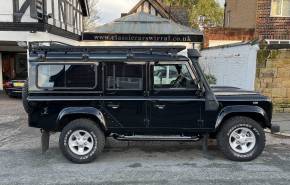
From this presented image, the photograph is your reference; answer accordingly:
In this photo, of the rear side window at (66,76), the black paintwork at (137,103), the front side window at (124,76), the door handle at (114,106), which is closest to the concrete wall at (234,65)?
the black paintwork at (137,103)

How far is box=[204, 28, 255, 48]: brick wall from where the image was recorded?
1766 cm

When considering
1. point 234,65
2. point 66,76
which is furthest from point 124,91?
point 234,65

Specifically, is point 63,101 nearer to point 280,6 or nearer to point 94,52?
point 94,52

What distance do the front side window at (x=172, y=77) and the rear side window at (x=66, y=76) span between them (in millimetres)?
1149

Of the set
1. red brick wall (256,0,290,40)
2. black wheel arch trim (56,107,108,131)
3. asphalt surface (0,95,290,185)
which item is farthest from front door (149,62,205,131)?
red brick wall (256,0,290,40)

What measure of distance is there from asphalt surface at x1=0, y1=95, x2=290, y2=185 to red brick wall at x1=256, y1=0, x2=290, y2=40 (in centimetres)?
1200

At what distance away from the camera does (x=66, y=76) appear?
19.3 feet

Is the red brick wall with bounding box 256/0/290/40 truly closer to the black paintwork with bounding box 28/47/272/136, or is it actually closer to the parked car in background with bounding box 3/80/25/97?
the parked car in background with bounding box 3/80/25/97

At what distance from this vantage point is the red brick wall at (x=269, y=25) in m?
17.8

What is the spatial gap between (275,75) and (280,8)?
29.6 feet

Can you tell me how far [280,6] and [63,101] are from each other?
15.7 m

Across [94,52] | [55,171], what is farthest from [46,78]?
[55,171]

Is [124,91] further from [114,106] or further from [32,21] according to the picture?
[32,21]

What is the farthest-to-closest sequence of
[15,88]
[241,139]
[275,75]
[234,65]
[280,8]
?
[280,8] < [15,88] < [234,65] < [275,75] < [241,139]
